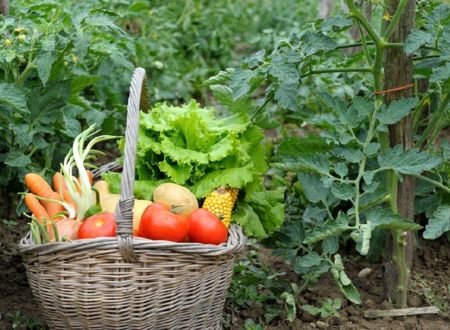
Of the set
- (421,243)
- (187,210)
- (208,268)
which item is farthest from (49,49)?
(421,243)

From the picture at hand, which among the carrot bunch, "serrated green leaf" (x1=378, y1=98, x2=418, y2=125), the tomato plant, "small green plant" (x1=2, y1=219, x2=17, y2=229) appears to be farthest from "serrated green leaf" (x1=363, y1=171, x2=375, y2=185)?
"small green plant" (x1=2, y1=219, x2=17, y2=229)

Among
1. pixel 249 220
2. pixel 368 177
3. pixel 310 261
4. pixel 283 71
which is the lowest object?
pixel 310 261

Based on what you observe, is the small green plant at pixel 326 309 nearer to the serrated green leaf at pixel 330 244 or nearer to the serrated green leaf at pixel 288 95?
the serrated green leaf at pixel 330 244

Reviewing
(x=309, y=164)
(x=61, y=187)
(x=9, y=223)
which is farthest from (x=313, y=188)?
(x=9, y=223)

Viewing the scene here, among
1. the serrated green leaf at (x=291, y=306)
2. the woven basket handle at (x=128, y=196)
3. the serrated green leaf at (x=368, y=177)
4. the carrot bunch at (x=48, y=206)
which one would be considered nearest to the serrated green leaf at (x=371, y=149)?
the serrated green leaf at (x=368, y=177)

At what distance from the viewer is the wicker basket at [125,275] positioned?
8.46ft

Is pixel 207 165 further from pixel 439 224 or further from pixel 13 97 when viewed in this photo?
pixel 439 224

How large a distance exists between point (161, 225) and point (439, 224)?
3.52 ft

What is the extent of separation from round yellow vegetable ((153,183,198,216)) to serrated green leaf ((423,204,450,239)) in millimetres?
899

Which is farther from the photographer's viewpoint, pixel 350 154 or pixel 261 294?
pixel 261 294

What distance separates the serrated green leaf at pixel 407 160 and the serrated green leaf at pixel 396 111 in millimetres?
113

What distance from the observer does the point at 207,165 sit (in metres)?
3.14

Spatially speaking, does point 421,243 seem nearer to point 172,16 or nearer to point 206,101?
point 206,101

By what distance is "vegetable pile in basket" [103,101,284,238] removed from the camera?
3.05 m
